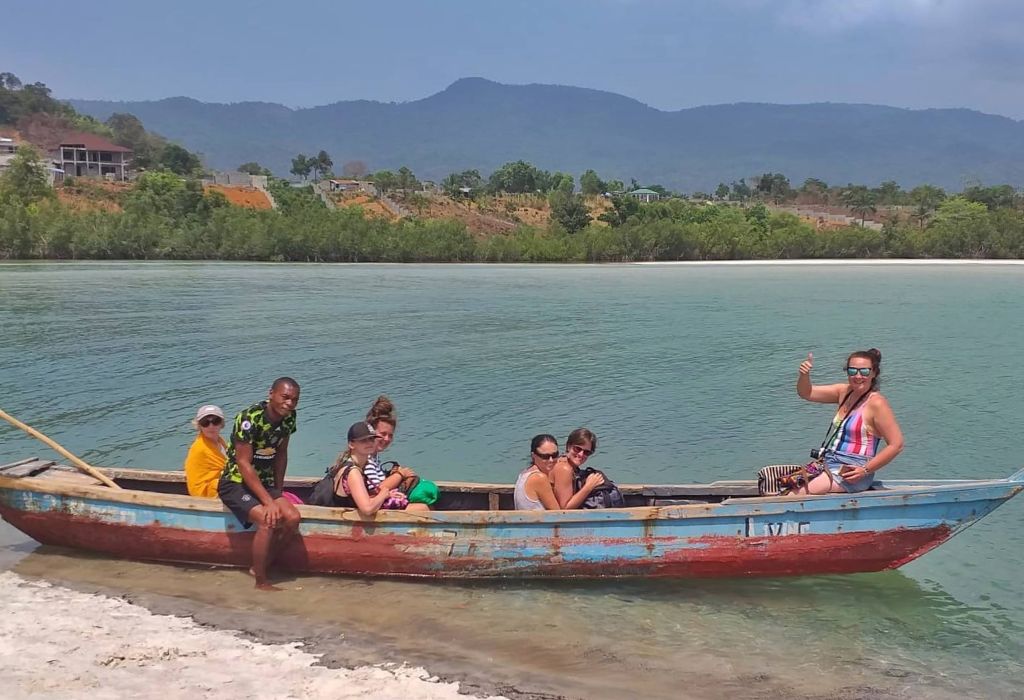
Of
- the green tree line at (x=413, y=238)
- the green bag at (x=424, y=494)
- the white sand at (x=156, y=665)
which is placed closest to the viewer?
the white sand at (x=156, y=665)

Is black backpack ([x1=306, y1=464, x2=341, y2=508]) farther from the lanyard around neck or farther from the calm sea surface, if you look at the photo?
the lanyard around neck

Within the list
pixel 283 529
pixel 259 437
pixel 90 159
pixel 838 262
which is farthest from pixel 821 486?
pixel 90 159

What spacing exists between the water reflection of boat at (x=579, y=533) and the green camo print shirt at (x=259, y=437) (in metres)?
0.51

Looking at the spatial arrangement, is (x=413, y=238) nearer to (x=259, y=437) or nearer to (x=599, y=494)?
(x=599, y=494)

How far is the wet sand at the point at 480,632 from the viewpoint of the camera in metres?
6.46

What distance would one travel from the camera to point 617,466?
508 inches

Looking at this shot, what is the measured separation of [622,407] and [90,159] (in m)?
119

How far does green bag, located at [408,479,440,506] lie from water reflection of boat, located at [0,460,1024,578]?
62 cm

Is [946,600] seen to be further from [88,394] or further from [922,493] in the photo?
[88,394]

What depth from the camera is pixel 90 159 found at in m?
118

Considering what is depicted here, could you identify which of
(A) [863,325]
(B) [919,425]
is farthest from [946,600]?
(A) [863,325]

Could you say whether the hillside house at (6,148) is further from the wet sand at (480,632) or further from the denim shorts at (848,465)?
the denim shorts at (848,465)

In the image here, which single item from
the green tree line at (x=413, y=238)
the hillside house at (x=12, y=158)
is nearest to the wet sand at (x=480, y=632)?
the green tree line at (x=413, y=238)

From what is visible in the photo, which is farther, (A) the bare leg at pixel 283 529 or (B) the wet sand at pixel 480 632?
(A) the bare leg at pixel 283 529
